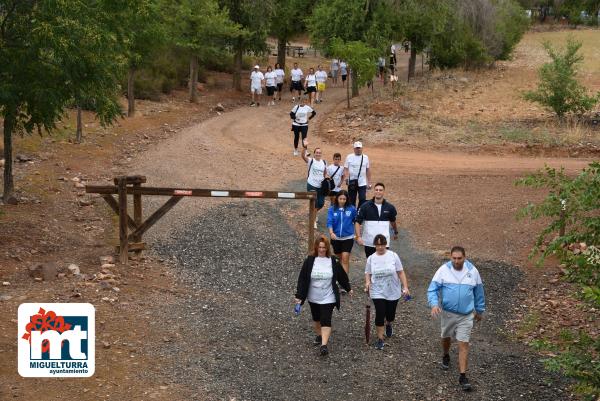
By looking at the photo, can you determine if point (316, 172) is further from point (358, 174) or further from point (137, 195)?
point (137, 195)

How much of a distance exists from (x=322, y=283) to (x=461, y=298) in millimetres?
1702

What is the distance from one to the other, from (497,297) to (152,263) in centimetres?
565

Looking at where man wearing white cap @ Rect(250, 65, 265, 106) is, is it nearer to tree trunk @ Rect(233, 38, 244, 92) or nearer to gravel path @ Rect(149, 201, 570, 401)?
tree trunk @ Rect(233, 38, 244, 92)

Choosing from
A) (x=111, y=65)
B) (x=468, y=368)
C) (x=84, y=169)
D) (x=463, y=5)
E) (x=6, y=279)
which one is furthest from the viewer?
(x=463, y=5)

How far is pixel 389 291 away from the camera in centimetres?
1046

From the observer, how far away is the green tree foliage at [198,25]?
30.1 meters

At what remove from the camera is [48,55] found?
1529 centimetres

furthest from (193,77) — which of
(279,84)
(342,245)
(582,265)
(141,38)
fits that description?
(582,265)

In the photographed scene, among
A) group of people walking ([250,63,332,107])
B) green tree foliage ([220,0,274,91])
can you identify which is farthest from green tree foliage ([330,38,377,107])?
green tree foliage ([220,0,274,91])

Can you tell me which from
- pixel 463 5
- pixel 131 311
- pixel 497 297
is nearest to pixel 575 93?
pixel 463 5

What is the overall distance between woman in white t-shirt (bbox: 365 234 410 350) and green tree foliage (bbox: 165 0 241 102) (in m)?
21.0

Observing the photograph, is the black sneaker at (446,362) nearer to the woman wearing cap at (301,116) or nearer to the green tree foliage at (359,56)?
the woman wearing cap at (301,116)

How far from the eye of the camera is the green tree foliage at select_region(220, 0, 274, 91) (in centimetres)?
3366

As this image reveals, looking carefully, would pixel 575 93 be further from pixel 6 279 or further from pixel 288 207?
pixel 6 279
